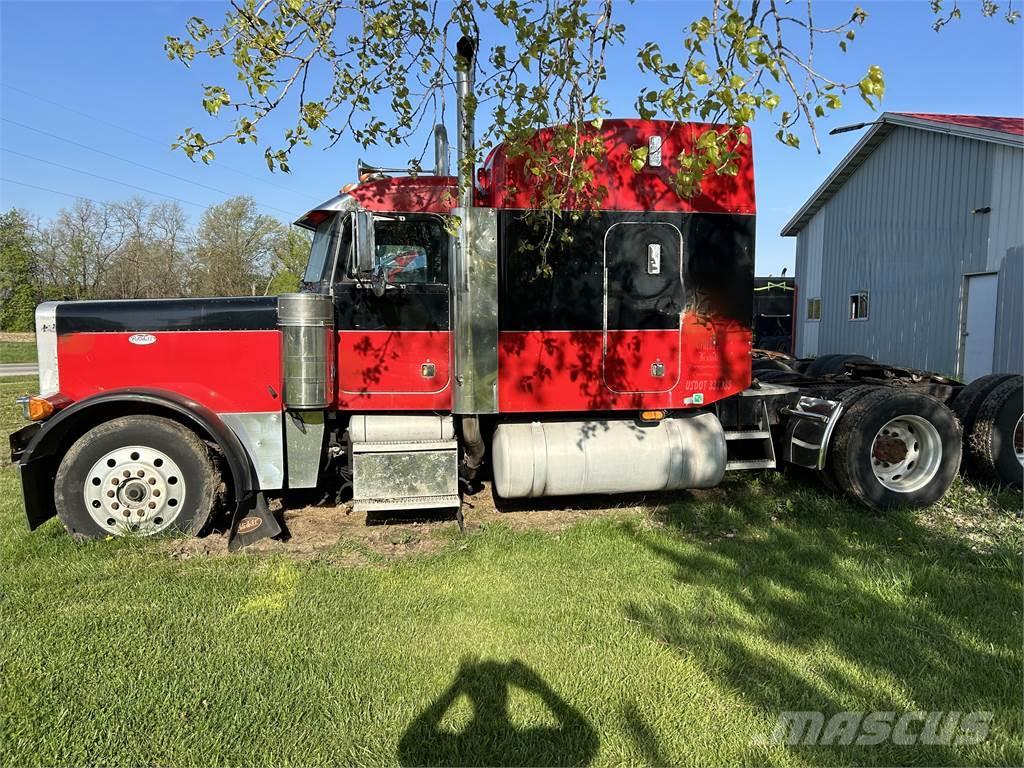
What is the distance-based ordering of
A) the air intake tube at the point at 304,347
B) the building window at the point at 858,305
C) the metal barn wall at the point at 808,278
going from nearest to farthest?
the air intake tube at the point at 304,347 < the building window at the point at 858,305 < the metal barn wall at the point at 808,278

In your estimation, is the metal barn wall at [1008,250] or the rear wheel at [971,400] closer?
the rear wheel at [971,400]

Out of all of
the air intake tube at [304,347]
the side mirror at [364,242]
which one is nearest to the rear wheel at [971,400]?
the side mirror at [364,242]

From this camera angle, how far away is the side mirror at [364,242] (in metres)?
4.73

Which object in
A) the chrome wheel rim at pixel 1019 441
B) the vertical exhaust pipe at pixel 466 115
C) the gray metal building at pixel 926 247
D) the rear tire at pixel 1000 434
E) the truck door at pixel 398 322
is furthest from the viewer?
the gray metal building at pixel 926 247

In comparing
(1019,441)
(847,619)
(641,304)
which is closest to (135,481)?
(641,304)

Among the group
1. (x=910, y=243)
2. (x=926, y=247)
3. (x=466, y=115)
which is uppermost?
(x=910, y=243)

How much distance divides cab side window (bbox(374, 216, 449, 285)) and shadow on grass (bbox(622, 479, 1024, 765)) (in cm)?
250

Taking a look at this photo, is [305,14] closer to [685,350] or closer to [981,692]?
[685,350]

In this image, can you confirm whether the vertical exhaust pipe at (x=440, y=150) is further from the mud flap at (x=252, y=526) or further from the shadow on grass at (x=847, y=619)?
the shadow on grass at (x=847, y=619)

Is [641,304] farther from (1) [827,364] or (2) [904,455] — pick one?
(1) [827,364]

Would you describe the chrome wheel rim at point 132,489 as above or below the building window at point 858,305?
below

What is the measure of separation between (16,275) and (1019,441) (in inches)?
1630

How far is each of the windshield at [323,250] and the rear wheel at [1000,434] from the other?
227 inches

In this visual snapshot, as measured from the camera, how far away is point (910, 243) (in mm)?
15609
